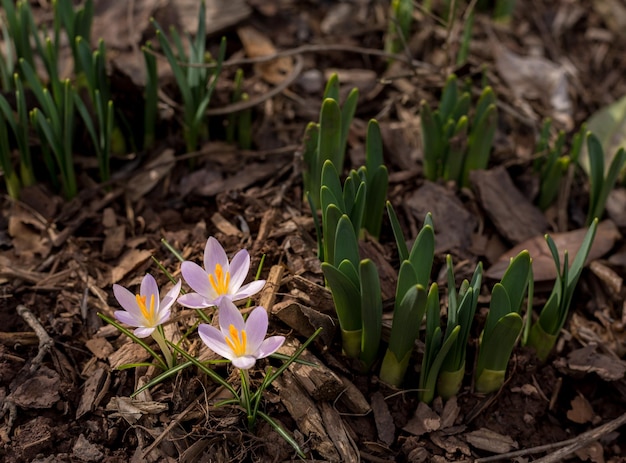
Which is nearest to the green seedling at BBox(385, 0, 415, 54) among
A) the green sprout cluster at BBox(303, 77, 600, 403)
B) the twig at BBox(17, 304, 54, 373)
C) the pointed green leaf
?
the green sprout cluster at BBox(303, 77, 600, 403)

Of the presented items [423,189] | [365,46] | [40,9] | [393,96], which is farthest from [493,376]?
[40,9]

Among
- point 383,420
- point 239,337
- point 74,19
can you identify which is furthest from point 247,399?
point 74,19

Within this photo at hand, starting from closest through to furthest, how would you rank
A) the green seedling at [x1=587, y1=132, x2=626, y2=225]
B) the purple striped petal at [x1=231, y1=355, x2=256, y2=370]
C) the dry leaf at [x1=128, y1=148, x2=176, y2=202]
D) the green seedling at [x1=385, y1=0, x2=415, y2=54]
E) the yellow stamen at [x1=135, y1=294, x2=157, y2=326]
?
the purple striped petal at [x1=231, y1=355, x2=256, y2=370] → the yellow stamen at [x1=135, y1=294, x2=157, y2=326] → the green seedling at [x1=587, y1=132, x2=626, y2=225] → the dry leaf at [x1=128, y1=148, x2=176, y2=202] → the green seedling at [x1=385, y1=0, x2=415, y2=54]

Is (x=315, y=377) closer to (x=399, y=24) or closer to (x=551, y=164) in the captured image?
(x=551, y=164)

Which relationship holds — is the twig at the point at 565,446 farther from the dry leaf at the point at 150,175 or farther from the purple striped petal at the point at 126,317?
the dry leaf at the point at 150,175

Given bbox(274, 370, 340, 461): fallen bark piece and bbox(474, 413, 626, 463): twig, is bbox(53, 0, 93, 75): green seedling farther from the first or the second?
bbox(474, 413, 626, 463): twig

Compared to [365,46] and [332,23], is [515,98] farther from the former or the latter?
[332,23]

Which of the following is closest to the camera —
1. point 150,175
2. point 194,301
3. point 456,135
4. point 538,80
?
point 194,301

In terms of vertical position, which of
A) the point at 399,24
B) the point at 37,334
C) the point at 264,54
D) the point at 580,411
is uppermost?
the point at 399,24
